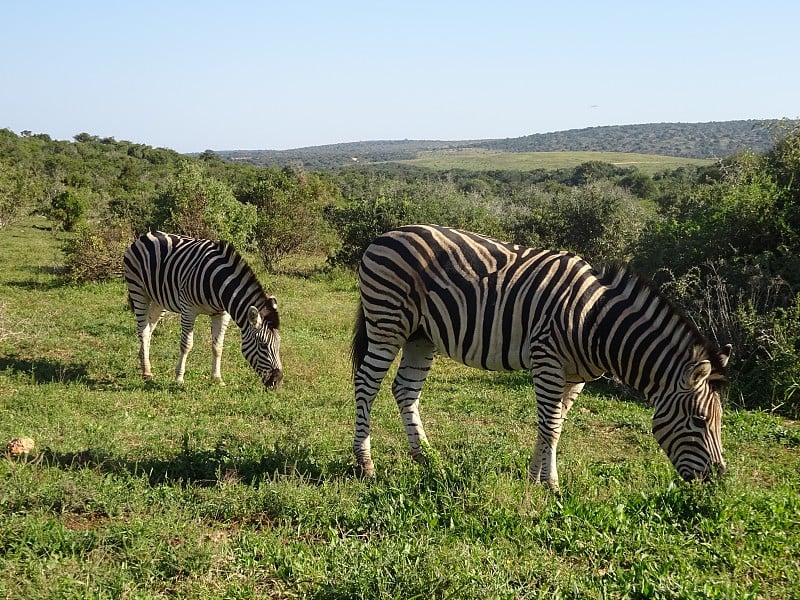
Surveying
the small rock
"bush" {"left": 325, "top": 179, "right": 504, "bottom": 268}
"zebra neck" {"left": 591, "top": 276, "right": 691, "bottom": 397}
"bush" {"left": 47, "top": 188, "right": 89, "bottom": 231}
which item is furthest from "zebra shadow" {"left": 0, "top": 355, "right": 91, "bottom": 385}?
"bush" {"left": 47, "top": 188, "right": 89, "bottom": 231}

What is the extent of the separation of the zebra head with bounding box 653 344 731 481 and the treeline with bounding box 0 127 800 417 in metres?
4.25

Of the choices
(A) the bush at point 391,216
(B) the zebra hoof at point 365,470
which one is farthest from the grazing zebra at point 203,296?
(A) the bush at point 391,216

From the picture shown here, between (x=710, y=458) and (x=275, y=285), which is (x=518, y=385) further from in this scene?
(x=275, y=285)

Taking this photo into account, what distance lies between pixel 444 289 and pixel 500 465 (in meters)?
1.74

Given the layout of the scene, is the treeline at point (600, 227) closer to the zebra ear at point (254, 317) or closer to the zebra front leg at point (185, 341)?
the zebra ear at point (254, 317)

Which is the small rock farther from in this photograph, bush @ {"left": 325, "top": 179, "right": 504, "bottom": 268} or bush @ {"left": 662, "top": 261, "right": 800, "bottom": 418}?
bush @ {"left": 325, "top": 179, "right": 504, "bottom": 268}

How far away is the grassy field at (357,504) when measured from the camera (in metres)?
3.96

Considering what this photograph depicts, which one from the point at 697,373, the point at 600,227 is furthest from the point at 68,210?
the point at 697,373

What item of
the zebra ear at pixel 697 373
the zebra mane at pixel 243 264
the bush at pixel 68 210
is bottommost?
the zebra ear at pixel 697 373

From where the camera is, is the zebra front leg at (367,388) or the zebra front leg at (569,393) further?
the zebra front leg at (367,388)

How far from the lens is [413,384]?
6.63 metres

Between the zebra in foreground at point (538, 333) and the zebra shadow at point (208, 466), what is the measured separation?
1.54ft

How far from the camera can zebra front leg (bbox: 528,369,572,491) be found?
18.2ft

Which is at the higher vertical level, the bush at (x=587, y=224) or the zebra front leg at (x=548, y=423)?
the bush at (x=587, y=224)
